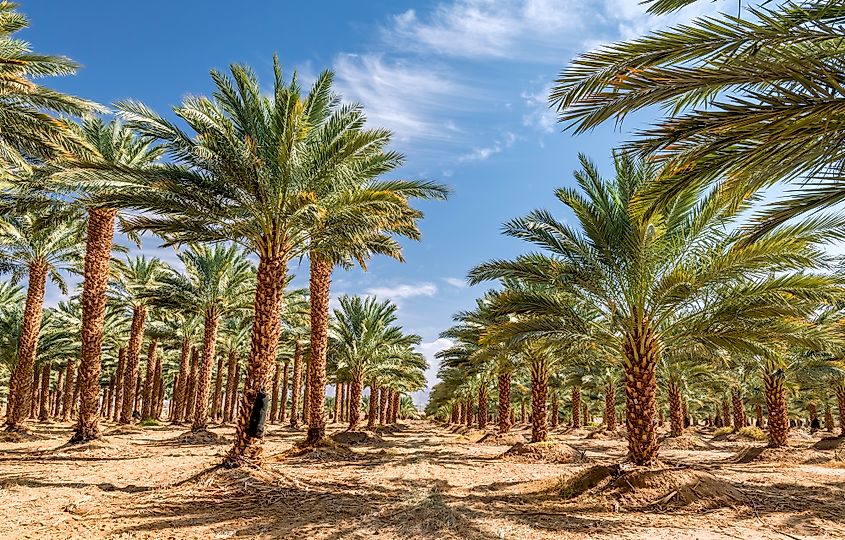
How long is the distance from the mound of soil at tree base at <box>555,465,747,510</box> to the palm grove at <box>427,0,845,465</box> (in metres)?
1.14

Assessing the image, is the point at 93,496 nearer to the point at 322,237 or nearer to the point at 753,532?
the point at 322,237

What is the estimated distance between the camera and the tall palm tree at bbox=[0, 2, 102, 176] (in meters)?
11.3

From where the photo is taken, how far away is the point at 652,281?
1113cm

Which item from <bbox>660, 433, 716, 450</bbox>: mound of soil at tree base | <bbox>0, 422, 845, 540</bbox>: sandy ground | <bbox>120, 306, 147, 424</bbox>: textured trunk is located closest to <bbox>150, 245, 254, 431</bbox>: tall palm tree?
<bbox>120, 306, 147, 424</bbox>: textured trunk

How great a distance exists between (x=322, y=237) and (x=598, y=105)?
8875 mm

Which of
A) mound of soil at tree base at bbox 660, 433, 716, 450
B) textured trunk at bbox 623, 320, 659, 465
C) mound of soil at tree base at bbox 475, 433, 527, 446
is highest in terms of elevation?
textured trunk at bbox 623, 320, 659, 465

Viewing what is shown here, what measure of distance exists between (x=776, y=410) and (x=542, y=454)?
38.0 feet

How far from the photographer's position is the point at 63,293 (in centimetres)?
2683

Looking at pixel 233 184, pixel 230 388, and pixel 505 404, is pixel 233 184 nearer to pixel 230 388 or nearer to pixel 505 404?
pixel 505 404

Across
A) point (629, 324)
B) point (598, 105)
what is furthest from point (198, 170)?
point (629, 324)

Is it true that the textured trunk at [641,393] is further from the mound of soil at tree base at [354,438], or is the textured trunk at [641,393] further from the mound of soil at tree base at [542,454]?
the mound of soil at tree base at [354,438]

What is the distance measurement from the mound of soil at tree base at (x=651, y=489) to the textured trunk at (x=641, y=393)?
0.72 metres

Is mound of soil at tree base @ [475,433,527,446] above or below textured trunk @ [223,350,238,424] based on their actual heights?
below

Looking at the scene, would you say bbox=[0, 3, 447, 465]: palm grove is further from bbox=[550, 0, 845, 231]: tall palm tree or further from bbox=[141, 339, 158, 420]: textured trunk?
bbox=[141, 339, 158, 420]: textured trunk
